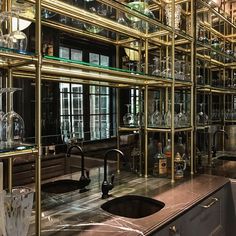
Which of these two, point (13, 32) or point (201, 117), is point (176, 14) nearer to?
point (201, 117)

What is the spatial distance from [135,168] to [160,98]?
2.18ft

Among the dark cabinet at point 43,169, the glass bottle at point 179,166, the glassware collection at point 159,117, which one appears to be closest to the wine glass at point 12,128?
the dark cabinet at point 43,169

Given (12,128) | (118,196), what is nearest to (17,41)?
Answer: (12,128)

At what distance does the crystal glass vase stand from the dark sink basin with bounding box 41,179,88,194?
0.82 meters

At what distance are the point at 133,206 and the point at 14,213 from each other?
2.98 feet

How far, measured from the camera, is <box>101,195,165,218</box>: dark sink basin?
1.73 meters

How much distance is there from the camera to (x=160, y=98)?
2.48 meters

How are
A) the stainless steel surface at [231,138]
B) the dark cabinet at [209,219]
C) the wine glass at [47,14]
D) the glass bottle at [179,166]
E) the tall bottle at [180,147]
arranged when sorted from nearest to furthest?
1. the dark cabinet at [209,219]
2. the wine glass at [47,14]
3. the glass bottle at [179,166]
4. the tall bottle at [180,147]
5. the stainless steel surface at [231,138]

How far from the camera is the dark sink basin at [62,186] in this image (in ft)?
6.43

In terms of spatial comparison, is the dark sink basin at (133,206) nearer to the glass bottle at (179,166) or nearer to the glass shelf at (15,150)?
the glass bottle at (179,166)

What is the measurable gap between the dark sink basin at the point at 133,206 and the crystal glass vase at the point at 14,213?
67cm

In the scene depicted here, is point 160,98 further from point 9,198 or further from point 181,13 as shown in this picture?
point 9,198

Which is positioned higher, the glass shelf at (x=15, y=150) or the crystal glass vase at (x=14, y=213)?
the glass shelf at (x=15, y=150)

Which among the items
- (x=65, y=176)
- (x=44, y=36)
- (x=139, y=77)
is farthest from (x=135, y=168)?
(x=44, y=36)
